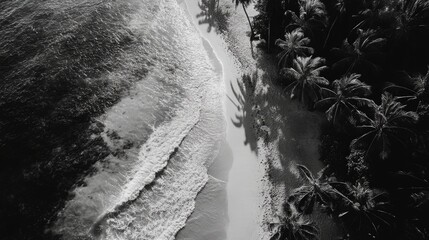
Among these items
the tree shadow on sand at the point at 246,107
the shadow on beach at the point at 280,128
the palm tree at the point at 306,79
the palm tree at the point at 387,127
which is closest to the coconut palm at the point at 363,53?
the palm tree at the point at 306,79

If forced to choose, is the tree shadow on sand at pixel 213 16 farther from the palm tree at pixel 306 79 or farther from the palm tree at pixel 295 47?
the palm tree at pixel 306 79

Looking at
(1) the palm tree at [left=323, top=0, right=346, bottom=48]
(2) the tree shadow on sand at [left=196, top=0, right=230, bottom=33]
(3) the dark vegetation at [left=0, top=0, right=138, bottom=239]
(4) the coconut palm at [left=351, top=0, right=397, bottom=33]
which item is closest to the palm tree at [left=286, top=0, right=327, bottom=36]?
(1) the palm tree at [left=323, top=0, right=346, bottom=48]

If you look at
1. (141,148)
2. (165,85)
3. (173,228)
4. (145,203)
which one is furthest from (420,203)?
(165,85)

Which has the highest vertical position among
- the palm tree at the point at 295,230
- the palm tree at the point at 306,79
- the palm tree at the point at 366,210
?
the palm tree at the point at 306,79

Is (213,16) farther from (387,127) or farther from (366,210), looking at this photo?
(366,210)

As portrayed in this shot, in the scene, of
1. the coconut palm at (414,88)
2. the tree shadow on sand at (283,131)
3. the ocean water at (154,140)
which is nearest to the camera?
the coconut palm at (414,88)

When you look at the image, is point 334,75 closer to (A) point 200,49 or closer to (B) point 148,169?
(A) point 200,49

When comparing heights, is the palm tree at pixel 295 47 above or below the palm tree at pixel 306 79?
above
